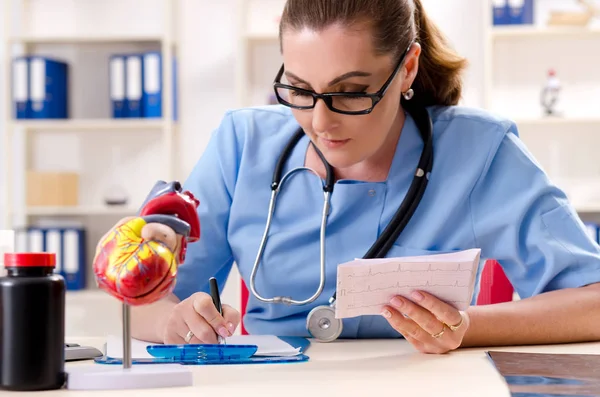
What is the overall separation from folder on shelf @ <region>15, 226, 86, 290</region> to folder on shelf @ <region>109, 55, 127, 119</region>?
0.53 metres

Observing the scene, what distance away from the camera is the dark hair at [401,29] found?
1.37 m

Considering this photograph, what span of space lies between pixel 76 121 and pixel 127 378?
2822mm

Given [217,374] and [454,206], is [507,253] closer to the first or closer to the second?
[454,206]

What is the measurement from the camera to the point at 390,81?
138cm

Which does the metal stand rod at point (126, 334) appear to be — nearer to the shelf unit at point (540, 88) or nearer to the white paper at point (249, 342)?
the white paper at point (249, 342)

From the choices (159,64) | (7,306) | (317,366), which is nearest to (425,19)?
(317,366)

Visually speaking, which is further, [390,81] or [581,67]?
[581,67]

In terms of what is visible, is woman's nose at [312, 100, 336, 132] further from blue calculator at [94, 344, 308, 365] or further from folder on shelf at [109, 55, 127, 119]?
folder on shelf at [109, 55, 127, 119]

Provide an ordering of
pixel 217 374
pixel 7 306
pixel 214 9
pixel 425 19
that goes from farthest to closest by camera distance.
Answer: pixel 214 9
pixel 425 19
pixel 217 374
pixel 7 306

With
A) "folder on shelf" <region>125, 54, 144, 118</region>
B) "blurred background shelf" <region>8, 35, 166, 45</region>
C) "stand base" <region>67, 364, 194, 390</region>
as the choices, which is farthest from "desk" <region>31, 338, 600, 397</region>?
"blurred background shelf" <region>8, 35, 166, 45</region>

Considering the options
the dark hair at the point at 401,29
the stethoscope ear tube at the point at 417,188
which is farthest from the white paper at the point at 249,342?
the dark hair at the point at 401,29

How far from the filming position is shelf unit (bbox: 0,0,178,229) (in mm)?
3543

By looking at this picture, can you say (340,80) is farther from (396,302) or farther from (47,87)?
(47,87)

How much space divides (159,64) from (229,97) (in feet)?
1.25
